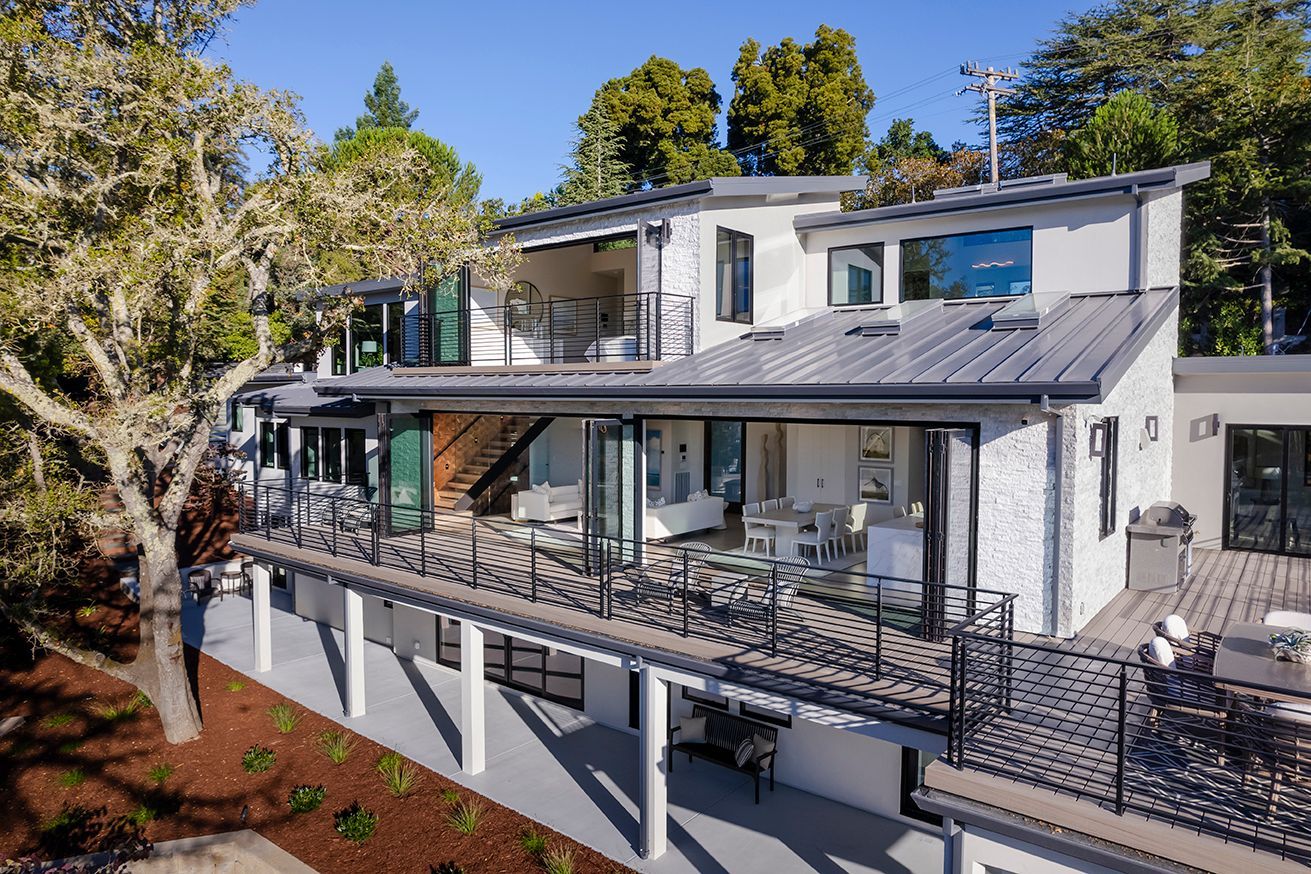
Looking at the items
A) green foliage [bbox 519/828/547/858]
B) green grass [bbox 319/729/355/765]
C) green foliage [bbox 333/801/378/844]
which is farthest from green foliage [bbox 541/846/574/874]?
green grass [bbox 319/729/355/765]

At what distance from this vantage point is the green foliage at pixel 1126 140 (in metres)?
23.1

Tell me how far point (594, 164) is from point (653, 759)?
33619 mm

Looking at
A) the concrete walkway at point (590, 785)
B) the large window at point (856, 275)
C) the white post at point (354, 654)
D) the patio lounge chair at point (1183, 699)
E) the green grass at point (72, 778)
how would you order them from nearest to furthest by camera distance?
the patio lounge chair at point (1183, 699) < the concrete walkway at point (590, 785) < the green grass at point (72, 778) < the white post at point (354, 654) < the large window at point (856, 275)

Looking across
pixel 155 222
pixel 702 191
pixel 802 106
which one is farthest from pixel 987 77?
pixel 155 222

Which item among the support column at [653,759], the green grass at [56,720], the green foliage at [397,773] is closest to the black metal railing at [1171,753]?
the support column at [653,759]

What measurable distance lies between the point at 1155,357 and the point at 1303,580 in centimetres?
402

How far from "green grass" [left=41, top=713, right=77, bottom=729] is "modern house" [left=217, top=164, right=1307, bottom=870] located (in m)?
3.32

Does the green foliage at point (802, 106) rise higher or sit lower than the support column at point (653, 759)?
higher

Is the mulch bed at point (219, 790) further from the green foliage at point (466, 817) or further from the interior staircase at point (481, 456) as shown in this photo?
the interior staircase at point (481, 456)

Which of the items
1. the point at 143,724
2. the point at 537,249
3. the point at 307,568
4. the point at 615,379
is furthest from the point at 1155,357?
the point at 143,724

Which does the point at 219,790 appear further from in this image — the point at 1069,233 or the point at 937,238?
the point at 1069,233

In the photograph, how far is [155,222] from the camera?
11.8 meters

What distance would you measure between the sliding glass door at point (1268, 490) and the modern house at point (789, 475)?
1.10 meters

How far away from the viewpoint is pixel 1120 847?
217 inches
